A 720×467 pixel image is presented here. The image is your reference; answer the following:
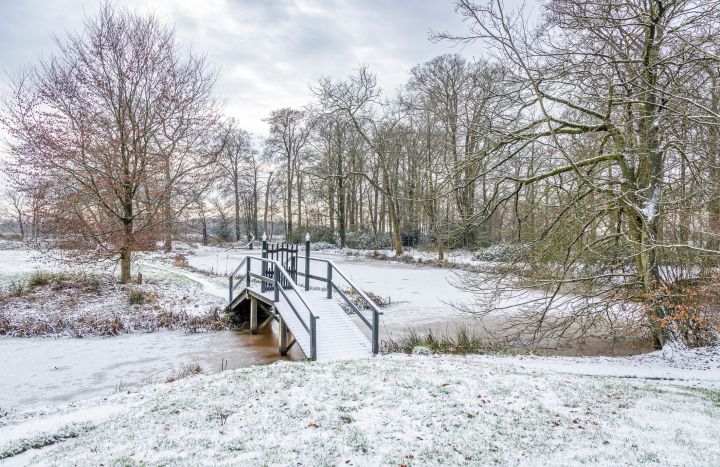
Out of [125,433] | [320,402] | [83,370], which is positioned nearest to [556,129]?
[320,402]

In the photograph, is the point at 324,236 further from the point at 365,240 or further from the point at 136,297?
the point at 136,297

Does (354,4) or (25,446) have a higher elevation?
(354,4)

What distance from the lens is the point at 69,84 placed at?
1051 cm

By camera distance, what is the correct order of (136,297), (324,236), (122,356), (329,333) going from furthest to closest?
(324,236)
(136,297)
(122,356)
(329,333)

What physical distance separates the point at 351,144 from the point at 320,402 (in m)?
25.2

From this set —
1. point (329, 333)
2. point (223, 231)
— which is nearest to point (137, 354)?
point (329, 333)

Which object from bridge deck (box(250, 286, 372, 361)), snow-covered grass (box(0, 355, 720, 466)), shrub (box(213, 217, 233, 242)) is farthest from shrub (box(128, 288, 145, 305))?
shrub (box(213, 217, 233, 242))

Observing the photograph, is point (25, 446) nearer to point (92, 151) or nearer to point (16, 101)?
point (92, 151)

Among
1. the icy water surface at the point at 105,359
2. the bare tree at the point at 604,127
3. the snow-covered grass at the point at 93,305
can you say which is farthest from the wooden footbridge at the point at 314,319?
the bare tree at the point at 604,127

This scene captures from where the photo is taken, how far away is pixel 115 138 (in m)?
11.1

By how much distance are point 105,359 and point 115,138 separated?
22.4 ft

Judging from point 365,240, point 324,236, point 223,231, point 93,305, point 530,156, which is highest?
point 530,156

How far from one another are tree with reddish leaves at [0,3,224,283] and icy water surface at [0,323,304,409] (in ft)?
10.9

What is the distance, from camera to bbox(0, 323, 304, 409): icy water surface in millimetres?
6070
